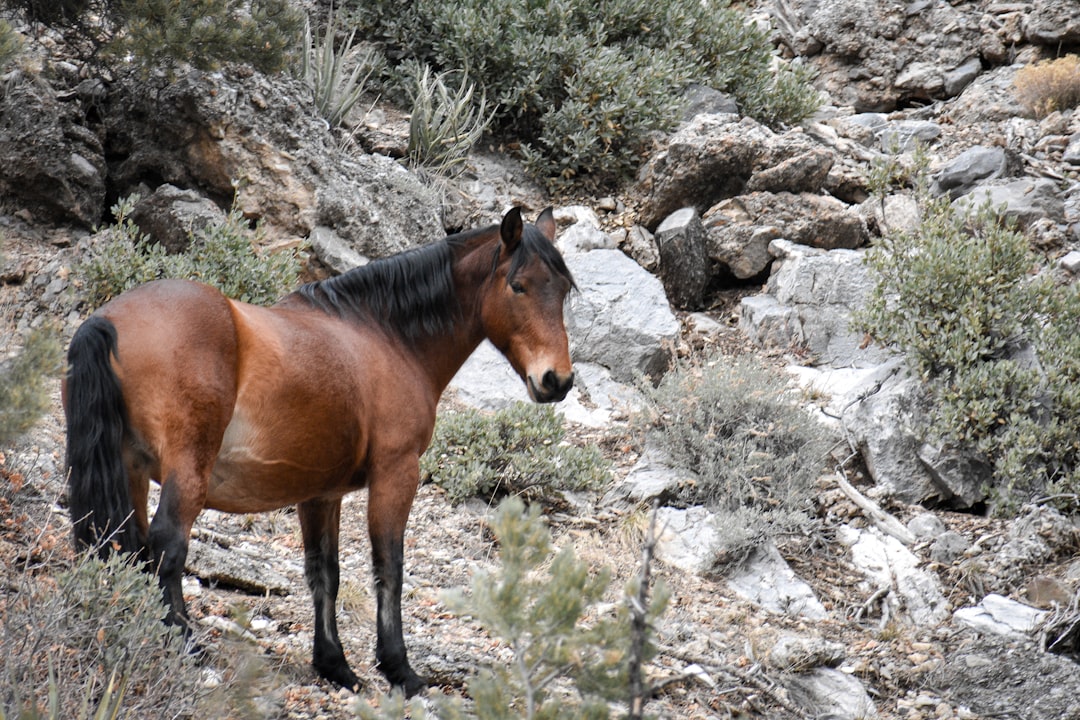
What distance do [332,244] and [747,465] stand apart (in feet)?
12.5

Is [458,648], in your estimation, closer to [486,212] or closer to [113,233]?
[113,233]

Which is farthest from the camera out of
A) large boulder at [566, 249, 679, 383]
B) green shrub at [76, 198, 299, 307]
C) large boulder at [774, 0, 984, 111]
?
large boulder at [774, 0, 984, 111]

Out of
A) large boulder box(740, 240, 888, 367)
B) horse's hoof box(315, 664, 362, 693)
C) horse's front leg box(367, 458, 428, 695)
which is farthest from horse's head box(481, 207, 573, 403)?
large boulder box(740, 240, 888, 367)

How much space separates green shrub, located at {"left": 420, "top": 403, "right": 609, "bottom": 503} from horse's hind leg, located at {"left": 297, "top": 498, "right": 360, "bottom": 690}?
230 cm

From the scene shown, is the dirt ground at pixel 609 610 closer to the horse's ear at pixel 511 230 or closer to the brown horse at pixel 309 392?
the brown horse at pixel 309 392

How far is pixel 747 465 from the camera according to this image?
6574mm

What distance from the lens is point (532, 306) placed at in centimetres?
412

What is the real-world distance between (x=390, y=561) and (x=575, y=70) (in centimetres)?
→ 788

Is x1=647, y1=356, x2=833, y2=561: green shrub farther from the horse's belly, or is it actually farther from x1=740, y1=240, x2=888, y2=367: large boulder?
the horse's belly

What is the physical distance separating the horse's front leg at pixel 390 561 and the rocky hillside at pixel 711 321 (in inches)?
9.6

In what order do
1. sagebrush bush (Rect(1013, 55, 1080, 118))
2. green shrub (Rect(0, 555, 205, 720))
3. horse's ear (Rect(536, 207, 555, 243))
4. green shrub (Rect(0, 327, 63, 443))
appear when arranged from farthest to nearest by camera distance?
1. sagebrush bush (Rect(1013, 55, 1080, 118))
2. horse's ear (Rect(536, 207, 555, 243))
3. green shrub (Rect(0, 555, 205, 720))
4. green shrub (Rect(0, 327, 63, 443))

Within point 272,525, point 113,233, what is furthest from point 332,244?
point 272,525

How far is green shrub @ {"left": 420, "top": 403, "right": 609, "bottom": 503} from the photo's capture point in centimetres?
652

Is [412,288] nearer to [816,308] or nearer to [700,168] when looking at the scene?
[816,308]
